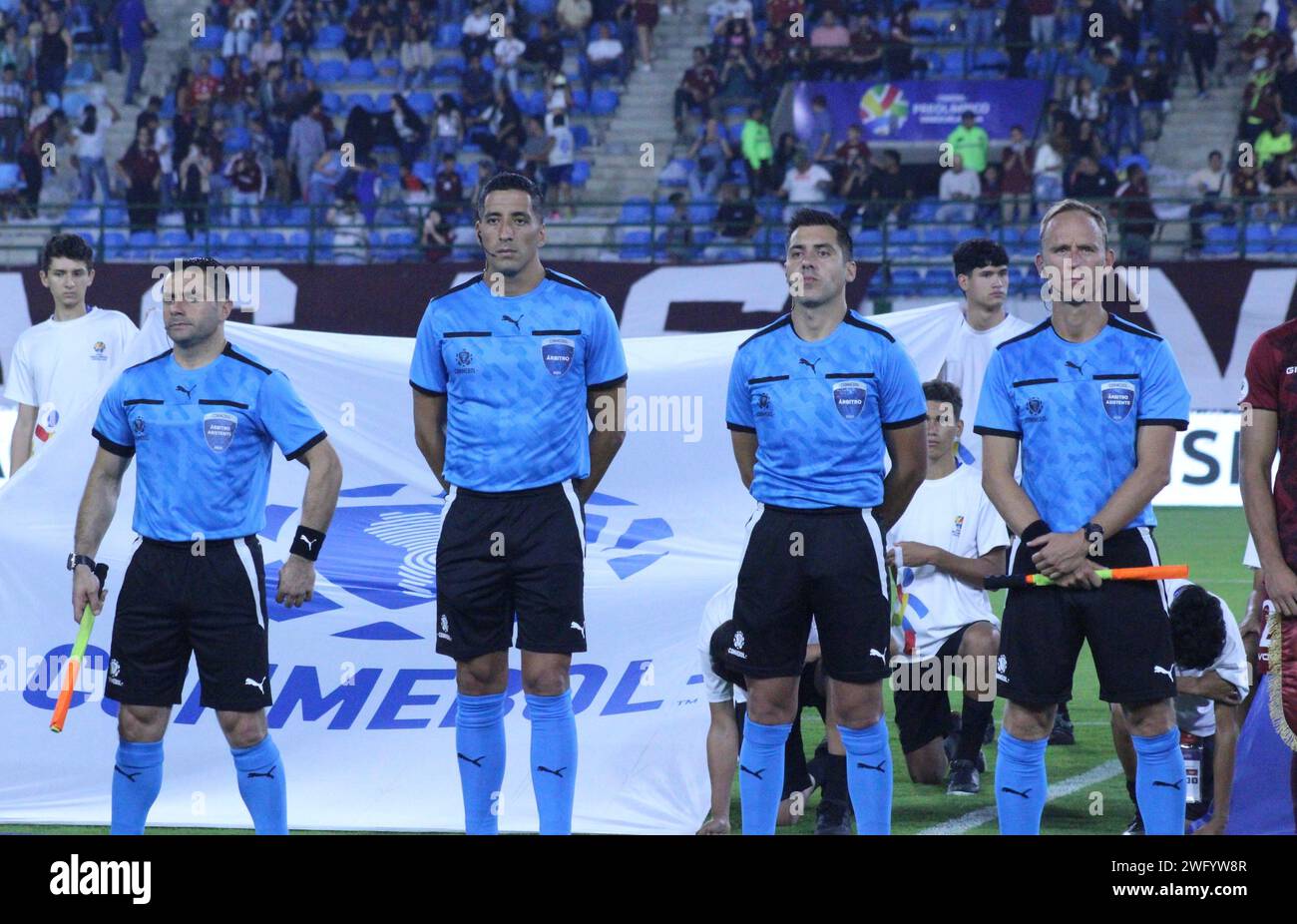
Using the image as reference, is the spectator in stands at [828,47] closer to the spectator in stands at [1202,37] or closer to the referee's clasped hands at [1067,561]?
the spectator in stands at [1202,37]

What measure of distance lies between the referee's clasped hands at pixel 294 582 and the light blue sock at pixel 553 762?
806mm

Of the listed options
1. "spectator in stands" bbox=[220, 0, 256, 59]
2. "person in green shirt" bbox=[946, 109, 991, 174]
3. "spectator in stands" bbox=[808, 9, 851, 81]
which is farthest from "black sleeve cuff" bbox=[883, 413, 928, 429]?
"spectator in stands" bbox=[220, 0, 256, 59]

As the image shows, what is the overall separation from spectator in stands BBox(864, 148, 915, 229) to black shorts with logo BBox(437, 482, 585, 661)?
1490 centimetres

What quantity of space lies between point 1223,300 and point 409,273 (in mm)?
8549

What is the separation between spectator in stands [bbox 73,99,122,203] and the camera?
23234mm

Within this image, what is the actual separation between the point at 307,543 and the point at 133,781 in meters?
0.94

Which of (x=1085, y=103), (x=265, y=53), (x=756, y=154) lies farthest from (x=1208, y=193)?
(x=265, y=53)

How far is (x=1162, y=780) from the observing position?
533cm

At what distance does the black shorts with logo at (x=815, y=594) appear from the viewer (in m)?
5.54

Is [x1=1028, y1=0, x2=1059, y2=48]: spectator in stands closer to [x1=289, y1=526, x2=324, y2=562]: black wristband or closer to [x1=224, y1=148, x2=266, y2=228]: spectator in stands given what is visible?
[x1=224, y1=148, x2=266, y2=228]: spectator in stands

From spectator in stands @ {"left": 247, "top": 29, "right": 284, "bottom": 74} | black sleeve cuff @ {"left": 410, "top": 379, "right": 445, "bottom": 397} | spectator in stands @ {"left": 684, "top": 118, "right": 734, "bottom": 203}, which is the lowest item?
black sleeve cuff @ {"left": 410, "top": 379, "right": 445, "bottom": 397}

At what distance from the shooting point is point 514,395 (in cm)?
573

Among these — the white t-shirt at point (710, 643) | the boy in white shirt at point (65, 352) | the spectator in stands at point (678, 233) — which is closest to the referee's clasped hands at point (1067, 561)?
the white t-shirt at point (710, 643)
